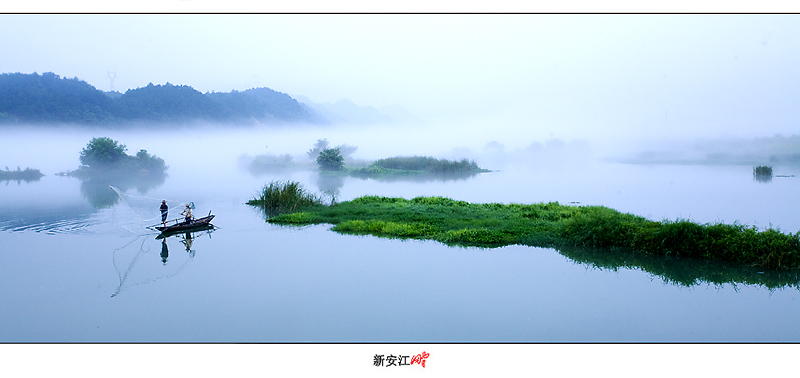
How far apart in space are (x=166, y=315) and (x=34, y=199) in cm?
2092

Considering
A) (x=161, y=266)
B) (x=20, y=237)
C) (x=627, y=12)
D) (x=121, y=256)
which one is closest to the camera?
(x=627, y=12)

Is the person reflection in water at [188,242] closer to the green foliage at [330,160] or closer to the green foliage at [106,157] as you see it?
the green foliage at [330,160]

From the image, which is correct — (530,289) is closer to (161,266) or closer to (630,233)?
(630,233)

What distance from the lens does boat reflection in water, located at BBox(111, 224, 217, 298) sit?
8914mm

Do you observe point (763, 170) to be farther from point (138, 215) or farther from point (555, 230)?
point (138, 215)

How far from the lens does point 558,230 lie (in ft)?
39.8

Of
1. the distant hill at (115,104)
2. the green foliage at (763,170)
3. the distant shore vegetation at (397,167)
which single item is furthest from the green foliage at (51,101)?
the green foliage at (763,170)

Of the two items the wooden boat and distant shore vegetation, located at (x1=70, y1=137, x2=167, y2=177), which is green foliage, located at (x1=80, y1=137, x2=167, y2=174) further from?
the wooden boat

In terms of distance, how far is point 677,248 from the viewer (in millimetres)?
10211

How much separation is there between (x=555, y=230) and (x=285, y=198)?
10.2 metres

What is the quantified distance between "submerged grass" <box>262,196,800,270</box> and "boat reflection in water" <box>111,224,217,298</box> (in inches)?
135

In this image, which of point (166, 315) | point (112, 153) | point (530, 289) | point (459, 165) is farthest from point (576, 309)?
point (112, 153)

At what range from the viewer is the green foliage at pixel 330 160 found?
41.8 metres

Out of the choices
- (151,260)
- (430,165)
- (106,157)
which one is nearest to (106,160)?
(106,157)
